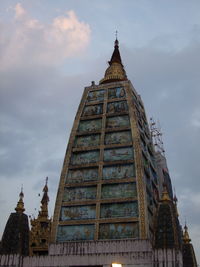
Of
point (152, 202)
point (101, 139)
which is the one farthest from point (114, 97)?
point (152, 202)

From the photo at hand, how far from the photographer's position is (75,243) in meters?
27.3

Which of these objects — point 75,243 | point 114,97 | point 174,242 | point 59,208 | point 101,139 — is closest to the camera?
point 174,242

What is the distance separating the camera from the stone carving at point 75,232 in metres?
28.0

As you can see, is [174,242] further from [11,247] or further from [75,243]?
[11,247]

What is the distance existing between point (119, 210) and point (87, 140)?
729 cm

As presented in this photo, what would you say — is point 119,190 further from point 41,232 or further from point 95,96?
point 95,96

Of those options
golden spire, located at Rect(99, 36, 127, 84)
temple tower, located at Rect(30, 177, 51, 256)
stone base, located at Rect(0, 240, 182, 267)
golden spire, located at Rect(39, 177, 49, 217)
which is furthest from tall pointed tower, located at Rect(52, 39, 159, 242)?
golden spire, located at Rect(39, 177, 49, 217)

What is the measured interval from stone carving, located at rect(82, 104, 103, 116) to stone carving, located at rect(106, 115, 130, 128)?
1.60 metres

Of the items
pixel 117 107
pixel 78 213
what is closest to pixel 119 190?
pixel 78 213

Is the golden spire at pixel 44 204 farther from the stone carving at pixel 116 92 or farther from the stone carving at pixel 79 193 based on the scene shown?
the stone carving at pixel 116 92

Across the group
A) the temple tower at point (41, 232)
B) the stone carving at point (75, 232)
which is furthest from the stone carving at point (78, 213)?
the temple tower at point (41, 232)

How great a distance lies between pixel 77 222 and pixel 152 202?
595cm

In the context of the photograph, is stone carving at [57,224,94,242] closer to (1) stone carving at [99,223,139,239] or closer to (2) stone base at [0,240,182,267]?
(2) stone base at [0,240,182,267]

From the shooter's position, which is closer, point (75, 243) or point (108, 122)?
point (75, 243)
